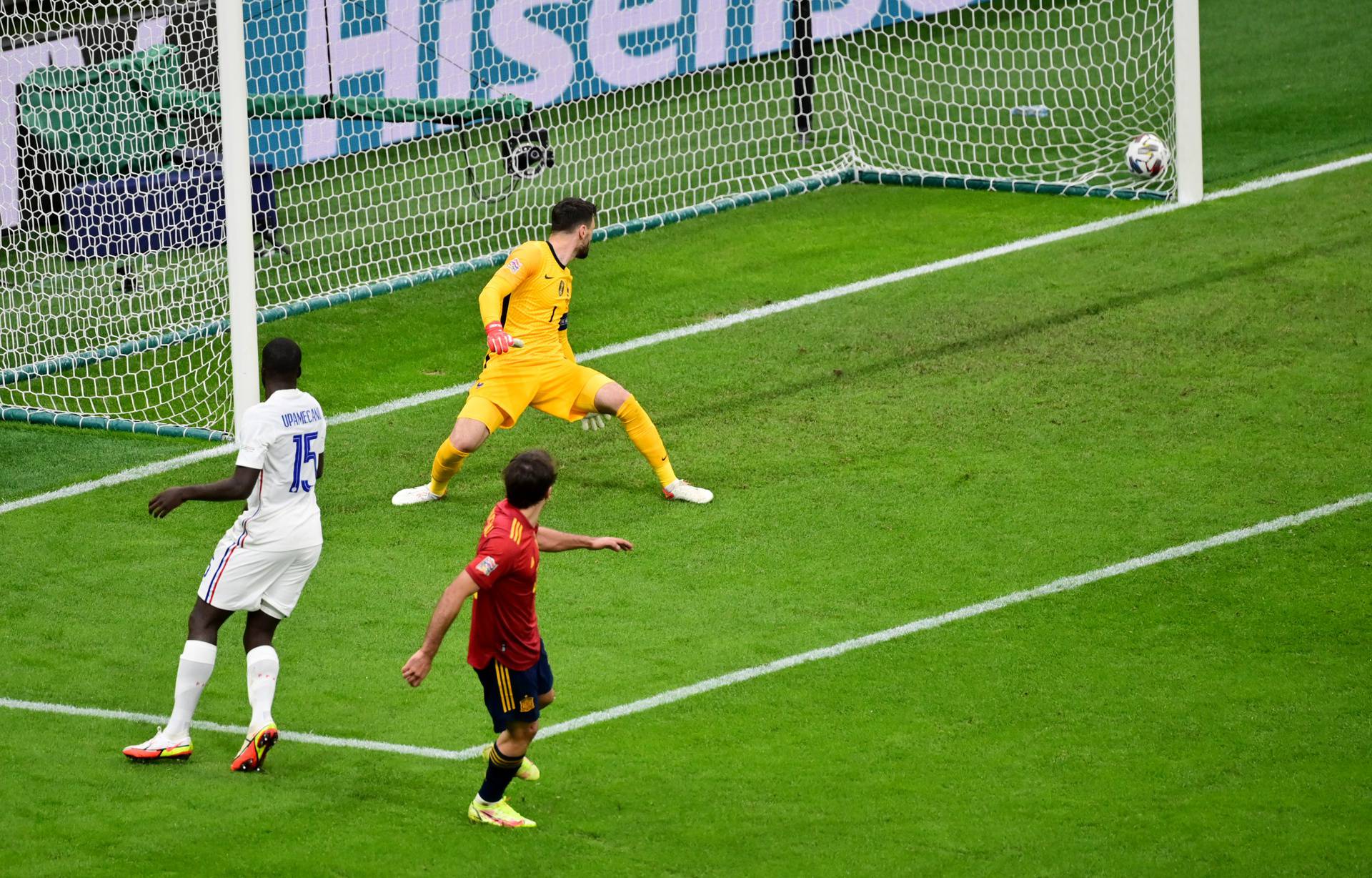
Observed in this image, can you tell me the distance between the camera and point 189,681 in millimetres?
7895

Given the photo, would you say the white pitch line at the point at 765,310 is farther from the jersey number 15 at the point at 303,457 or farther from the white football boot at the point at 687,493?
the jersey number 15 at the point at 303,457

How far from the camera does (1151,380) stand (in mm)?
12578

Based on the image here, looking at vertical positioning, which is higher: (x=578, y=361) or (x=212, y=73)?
(x=212, y=73)

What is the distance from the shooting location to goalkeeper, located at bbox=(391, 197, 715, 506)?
10.7 meters

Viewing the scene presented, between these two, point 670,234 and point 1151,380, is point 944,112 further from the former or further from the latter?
point 1151,380

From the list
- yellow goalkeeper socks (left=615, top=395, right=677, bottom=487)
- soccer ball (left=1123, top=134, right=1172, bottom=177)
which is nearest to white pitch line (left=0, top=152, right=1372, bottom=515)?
soccer ball (left=1123, top=134, right=1172, bottom=177)

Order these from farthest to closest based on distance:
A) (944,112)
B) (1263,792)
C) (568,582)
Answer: (944,112)
(568,582)
(1263,792)

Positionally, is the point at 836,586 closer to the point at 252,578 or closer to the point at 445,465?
the point at 445,465

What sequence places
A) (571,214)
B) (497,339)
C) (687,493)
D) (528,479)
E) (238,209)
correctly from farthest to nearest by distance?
(238,209) → (687,493) → (571,214) → (497,339) → (528,479)

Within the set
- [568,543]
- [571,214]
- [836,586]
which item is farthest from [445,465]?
[568,543]

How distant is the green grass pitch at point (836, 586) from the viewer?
7387 millimetres

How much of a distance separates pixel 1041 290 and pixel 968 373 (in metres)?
1.77

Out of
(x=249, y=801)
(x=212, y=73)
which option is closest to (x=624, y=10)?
(x=212, y=73)

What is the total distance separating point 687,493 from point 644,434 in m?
0.43
